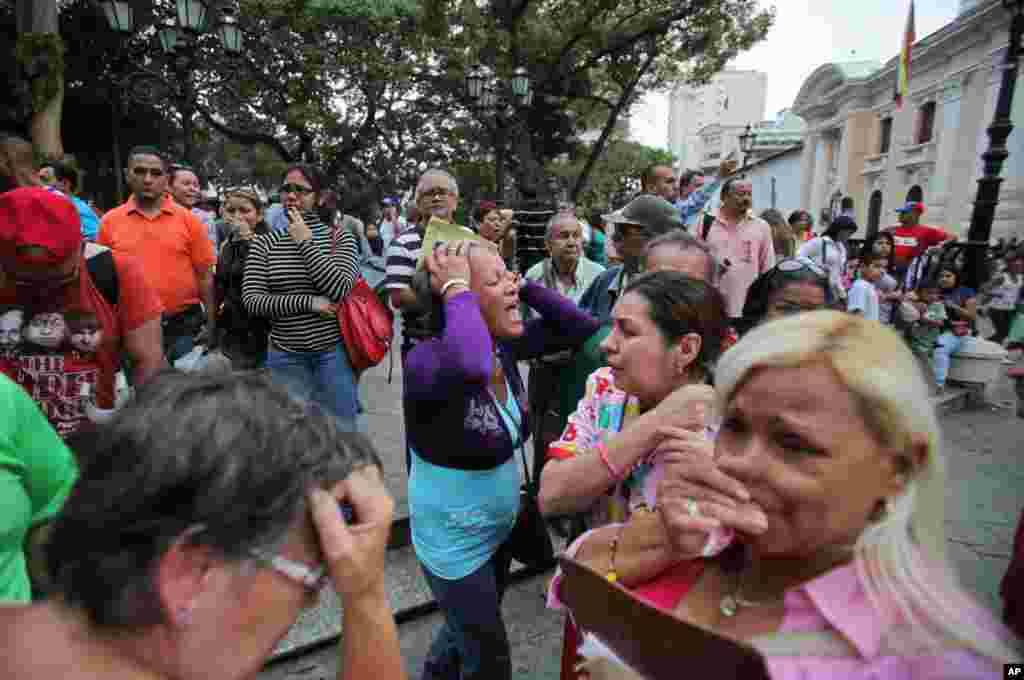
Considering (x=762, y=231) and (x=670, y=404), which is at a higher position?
(x=762, y=231)

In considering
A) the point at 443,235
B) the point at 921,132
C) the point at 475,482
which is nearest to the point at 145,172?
the point at 443,235

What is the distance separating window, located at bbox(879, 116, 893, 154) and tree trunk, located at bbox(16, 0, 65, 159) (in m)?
32.9

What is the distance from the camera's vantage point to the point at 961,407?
6762 millimetres

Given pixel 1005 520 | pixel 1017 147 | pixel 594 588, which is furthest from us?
pixel 1017 147

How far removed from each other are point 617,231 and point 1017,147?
22.8 metres

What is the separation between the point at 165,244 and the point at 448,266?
294 cm

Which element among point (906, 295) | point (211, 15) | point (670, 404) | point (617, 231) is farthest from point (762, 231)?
point (211, 15)

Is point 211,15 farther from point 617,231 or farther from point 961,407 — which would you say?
point 961,407

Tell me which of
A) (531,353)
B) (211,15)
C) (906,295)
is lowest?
(906,295)

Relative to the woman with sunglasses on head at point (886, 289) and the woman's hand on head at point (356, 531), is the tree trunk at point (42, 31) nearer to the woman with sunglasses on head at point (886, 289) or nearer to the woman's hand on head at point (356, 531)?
the woman's hand on head at point (356, 531)

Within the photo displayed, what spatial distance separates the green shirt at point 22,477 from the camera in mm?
1262

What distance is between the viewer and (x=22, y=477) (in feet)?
4.34

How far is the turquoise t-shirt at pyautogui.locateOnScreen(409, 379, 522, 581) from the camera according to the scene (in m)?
2.00

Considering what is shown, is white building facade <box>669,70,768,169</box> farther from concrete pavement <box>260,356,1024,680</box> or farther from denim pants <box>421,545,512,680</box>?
denim pants <box>421,545,512,680</box>
